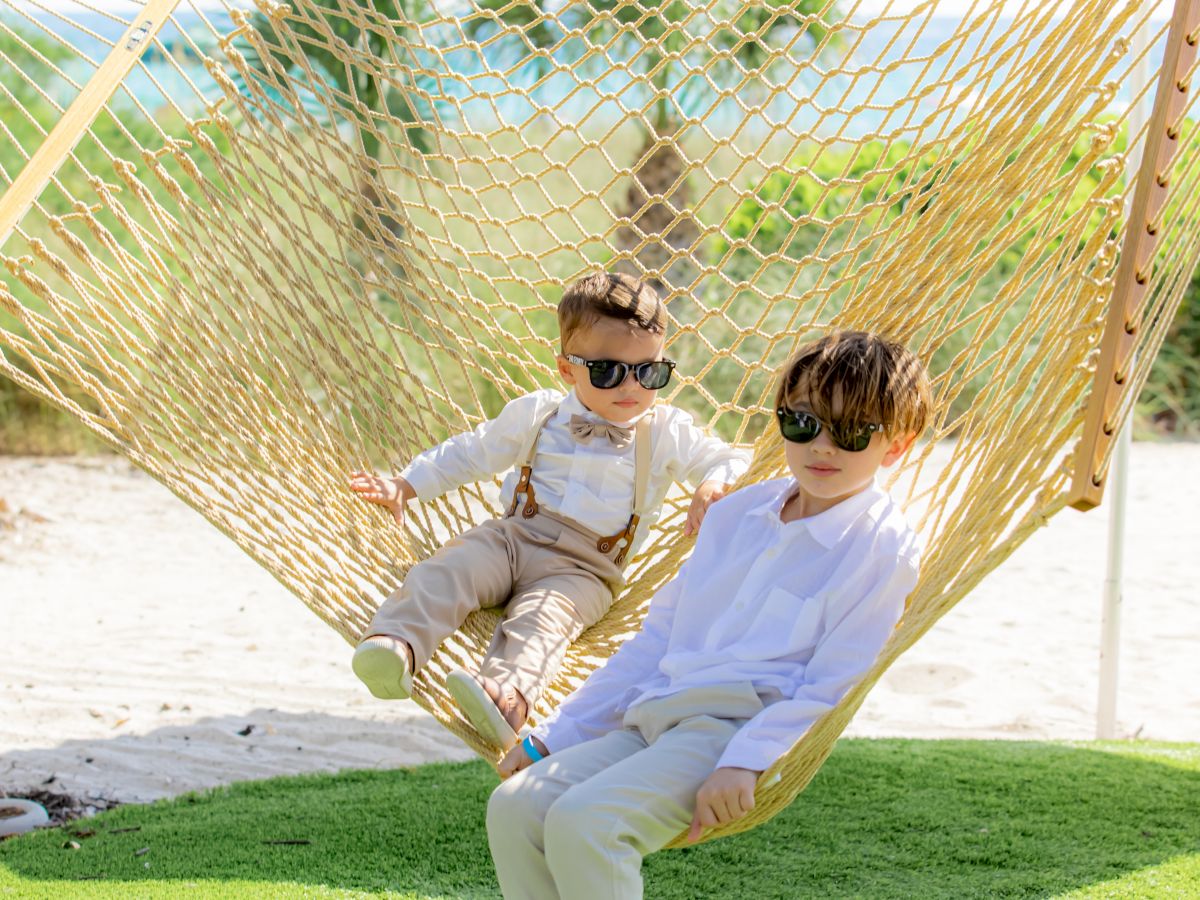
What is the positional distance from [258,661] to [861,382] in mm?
2536

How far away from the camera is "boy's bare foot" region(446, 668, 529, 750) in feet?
5.60

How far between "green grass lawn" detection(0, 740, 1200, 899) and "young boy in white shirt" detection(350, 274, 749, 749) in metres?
0.43

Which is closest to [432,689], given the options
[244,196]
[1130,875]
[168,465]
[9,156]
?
[168,465]

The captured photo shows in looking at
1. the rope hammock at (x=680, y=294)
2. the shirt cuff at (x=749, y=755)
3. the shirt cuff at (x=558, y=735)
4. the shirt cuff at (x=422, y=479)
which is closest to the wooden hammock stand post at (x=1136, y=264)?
the rope hammock at (x=680, y=294)

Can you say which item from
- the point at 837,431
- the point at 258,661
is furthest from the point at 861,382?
the point at 258,661

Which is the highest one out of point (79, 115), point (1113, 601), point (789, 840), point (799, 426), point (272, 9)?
point (272, 9)

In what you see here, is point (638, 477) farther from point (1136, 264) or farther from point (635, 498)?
point (1136, 264)

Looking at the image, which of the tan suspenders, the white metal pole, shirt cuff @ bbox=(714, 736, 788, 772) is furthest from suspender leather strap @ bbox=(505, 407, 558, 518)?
the white metal pole

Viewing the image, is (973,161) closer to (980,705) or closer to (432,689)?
(432,689)

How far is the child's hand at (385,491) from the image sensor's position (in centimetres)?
213

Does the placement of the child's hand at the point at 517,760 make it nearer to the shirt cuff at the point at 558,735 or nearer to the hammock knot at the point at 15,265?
the shirt cuff at the point at 558,735

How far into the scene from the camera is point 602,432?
2141 mm

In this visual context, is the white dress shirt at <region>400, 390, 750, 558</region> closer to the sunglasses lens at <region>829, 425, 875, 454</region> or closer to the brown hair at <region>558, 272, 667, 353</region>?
the brown hair at <region>558, 272, 667, 353</region>

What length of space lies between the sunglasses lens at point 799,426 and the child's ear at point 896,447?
0.10m
